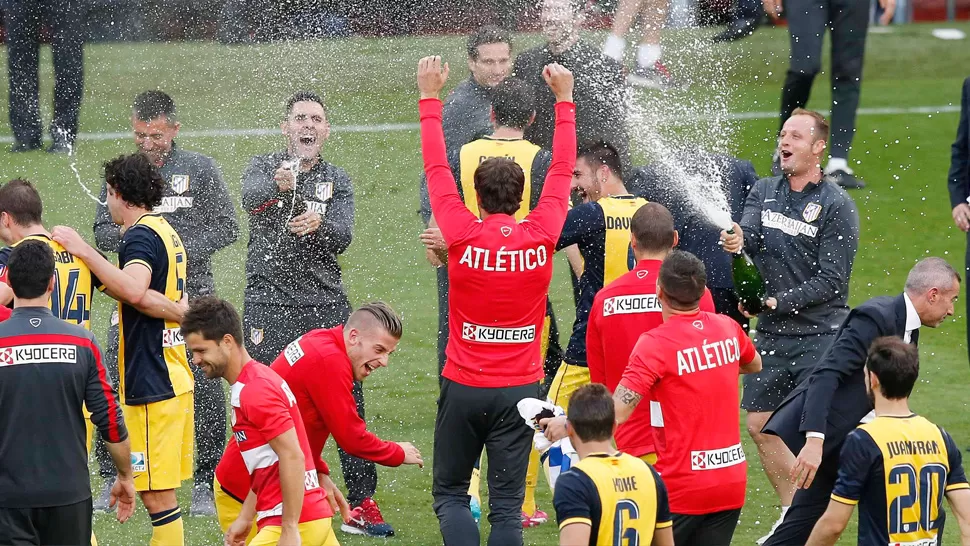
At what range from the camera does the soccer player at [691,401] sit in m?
5.13

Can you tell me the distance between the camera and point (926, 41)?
65.6ft

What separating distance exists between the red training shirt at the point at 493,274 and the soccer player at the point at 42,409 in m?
1.53

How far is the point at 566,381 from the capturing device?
6.84m

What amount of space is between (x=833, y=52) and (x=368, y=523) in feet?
24.4

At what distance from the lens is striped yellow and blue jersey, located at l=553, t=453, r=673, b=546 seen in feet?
14.3

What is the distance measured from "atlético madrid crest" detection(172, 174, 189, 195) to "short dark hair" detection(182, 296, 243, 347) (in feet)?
8.97

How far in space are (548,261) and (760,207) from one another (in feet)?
5.72

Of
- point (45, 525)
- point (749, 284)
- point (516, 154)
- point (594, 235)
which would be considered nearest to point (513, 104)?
point (516, 154)

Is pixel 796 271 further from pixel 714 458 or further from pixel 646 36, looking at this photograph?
pixel 646 36

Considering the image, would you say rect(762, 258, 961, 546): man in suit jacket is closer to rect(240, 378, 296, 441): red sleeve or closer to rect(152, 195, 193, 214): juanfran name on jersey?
rect(240, 378, 296, 441): red sleeve

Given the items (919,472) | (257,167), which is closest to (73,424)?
(257,167)

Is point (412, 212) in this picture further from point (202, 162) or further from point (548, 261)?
point (548, 261)

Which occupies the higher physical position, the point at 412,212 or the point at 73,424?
the point at 73,424

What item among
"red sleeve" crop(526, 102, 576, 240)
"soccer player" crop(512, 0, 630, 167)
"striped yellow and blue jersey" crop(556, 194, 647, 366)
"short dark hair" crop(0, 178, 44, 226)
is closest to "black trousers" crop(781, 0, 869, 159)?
"soccer player" crop(512, 0, 630, 167)
